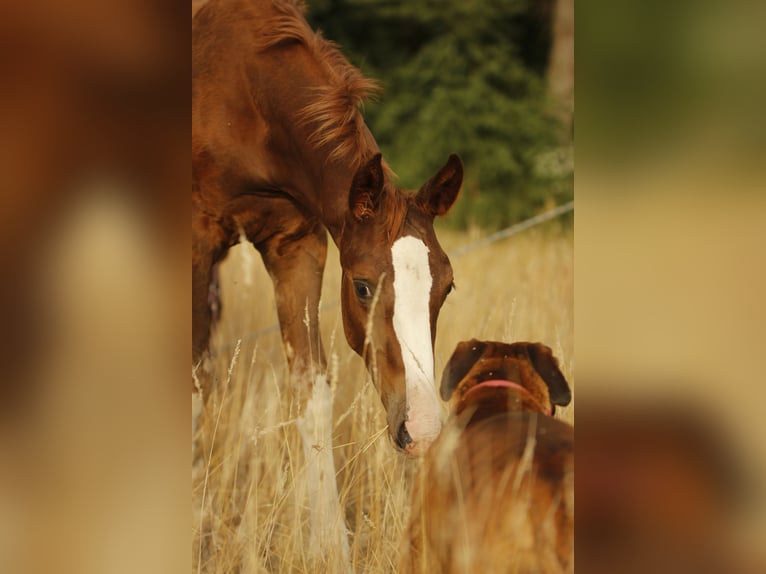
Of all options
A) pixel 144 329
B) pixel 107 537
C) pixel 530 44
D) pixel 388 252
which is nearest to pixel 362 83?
pixel 388 252

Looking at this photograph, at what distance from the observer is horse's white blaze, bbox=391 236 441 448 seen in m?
1.75

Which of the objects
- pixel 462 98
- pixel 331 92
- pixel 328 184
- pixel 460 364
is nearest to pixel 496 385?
pixel 460 364

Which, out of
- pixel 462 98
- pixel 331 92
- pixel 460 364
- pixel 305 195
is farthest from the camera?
pixel 462 98

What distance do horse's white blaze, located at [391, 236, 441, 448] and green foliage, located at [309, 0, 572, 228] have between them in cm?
359

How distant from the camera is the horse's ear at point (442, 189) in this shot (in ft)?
6.59

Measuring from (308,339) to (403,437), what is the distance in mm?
776

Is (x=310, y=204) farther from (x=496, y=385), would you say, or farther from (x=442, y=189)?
(x=496, y=385)

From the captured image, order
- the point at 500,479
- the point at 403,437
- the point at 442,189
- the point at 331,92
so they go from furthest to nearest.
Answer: the point at 331,92
the point at 442,189
the point at 403,437
the point at 500,479

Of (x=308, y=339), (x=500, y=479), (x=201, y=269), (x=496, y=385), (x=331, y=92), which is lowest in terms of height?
(x=500, y=479)

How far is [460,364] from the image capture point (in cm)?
191

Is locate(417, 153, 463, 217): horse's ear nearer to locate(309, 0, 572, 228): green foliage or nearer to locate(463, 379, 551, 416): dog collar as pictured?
locate(463, 379, 551, 416): dog collar

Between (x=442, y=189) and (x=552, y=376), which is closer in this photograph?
(x=552, y=376)

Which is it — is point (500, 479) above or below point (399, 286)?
below

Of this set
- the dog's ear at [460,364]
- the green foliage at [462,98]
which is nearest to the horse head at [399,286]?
the dog's ear at [460,364]
